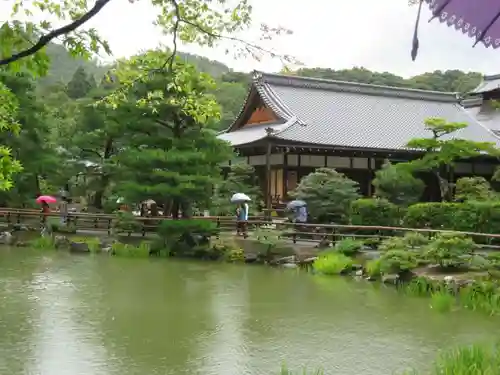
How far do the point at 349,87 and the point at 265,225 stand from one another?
10.2 m

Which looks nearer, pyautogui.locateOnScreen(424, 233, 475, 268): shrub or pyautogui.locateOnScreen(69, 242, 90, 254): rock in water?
pyautogui.locateOnScreen(424, 233, 475, 268): shrub

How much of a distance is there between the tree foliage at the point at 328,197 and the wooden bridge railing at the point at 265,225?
57 centimetres

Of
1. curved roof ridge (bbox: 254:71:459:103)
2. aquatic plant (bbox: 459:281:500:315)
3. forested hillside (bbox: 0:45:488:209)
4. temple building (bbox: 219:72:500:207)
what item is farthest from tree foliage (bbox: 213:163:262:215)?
aquatic plant (bbox: 459:281:500:315)

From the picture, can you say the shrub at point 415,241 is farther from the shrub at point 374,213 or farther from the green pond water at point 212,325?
the shrub at point 374,213

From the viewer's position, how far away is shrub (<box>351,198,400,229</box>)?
13516 millimetres

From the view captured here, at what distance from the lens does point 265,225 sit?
15.8 meters

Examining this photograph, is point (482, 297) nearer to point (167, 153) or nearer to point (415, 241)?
point (415, 241)

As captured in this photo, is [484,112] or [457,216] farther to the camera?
[484,112]

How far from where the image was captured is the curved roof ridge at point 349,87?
2308 cm

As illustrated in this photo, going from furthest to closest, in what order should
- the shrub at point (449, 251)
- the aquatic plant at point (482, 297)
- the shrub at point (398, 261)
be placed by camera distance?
the shrub at point (398, 261)
the shrub at point (449, 251)
the aquatic plant at point (482, 297)

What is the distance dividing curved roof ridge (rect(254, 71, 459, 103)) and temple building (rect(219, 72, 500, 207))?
1.5 inches

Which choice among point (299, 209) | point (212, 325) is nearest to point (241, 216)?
point (299, 209)

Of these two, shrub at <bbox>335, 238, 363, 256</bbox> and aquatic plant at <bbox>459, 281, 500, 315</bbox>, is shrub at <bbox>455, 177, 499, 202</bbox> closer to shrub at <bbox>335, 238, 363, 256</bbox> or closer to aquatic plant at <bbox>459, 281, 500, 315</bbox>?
shrub at <bbox>335, 238, 363, 256</bbox>

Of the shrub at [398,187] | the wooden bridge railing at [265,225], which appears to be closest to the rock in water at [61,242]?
the wooden bridge railing at [265,225]
